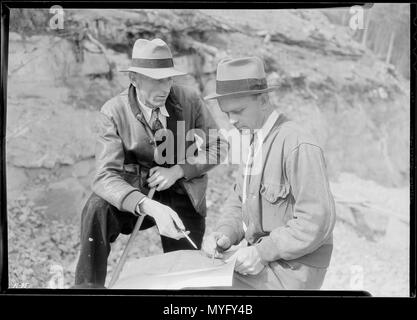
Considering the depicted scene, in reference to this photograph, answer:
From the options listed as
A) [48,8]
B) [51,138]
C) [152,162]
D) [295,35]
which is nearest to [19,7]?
[48,8]

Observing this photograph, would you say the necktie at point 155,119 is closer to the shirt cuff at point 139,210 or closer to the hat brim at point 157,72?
the hat brim at point 157,72

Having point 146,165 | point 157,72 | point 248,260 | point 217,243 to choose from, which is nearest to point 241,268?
point 248,260

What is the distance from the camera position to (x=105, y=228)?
154 inches

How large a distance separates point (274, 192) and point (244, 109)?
1.37 feet

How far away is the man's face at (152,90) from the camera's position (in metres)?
3.89

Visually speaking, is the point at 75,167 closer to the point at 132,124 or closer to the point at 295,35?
the point at 132,124

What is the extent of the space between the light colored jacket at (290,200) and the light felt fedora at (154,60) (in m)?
0.59

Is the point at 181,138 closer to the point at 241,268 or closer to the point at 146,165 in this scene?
the point at 146,165

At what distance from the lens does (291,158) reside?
3.65m

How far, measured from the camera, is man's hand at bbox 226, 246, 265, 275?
3764 millimetres

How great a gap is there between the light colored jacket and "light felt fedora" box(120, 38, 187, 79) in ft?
1.94

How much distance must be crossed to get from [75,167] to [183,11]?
3.05 ft

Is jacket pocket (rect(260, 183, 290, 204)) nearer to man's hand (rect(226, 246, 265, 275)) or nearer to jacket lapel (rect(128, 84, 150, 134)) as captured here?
man's hand (rect(226, 246, 265, 275))
